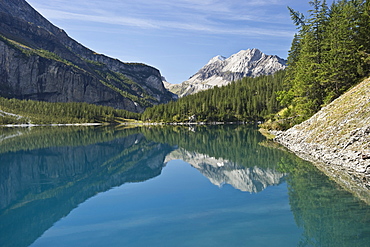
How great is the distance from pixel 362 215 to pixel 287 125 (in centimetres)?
4805

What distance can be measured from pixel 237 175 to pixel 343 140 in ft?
35.6

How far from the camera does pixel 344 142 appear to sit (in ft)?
85.0

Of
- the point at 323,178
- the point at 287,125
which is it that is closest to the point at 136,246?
the point at 323,178

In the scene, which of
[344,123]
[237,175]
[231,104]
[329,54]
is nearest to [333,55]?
[329,54]

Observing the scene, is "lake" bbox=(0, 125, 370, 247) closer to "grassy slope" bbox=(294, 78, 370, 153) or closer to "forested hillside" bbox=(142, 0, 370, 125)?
"grassy slope" bbox=(294, 78, 370, 153)

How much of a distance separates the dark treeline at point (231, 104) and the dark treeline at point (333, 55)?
79.9m

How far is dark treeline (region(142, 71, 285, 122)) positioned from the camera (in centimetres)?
14700

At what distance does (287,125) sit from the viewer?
2366 inches

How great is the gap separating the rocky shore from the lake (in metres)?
1.66

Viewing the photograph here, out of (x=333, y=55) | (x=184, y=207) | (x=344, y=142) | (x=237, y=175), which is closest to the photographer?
(x=184, y=207)

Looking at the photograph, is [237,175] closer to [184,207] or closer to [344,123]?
[184,207]

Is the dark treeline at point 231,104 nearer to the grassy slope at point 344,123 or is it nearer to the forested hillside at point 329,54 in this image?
the forested hillside at point 329,54

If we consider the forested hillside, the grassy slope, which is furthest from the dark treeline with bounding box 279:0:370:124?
the grassy slope

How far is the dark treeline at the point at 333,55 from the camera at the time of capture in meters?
42.6
